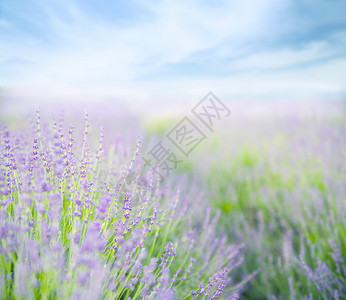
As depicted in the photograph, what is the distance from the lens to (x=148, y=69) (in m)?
2.45

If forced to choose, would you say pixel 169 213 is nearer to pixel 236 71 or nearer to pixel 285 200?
pixel 285 200

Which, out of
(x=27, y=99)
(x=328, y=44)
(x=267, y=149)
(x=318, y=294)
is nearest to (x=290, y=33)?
(x=328, y=44)

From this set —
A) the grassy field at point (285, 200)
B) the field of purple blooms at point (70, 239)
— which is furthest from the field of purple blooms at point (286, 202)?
the field of purple blooms at point (70, 239)

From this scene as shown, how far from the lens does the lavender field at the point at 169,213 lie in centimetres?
99

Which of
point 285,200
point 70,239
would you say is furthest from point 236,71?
point 70,239

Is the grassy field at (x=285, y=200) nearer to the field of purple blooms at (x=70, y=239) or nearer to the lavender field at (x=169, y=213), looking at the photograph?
the lavender field at (x=169, y=213)

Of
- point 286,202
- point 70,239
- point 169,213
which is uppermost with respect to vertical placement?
point 70,239

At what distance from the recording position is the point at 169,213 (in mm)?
2061

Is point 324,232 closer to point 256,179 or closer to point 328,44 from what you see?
point 256,179

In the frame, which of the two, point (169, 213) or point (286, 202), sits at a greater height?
point (169, 213)

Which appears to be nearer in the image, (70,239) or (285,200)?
(70,239)

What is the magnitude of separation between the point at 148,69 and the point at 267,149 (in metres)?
2.03

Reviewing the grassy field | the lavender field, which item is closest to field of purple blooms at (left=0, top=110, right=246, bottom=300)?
the lavender field

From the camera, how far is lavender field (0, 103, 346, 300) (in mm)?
→ 995
